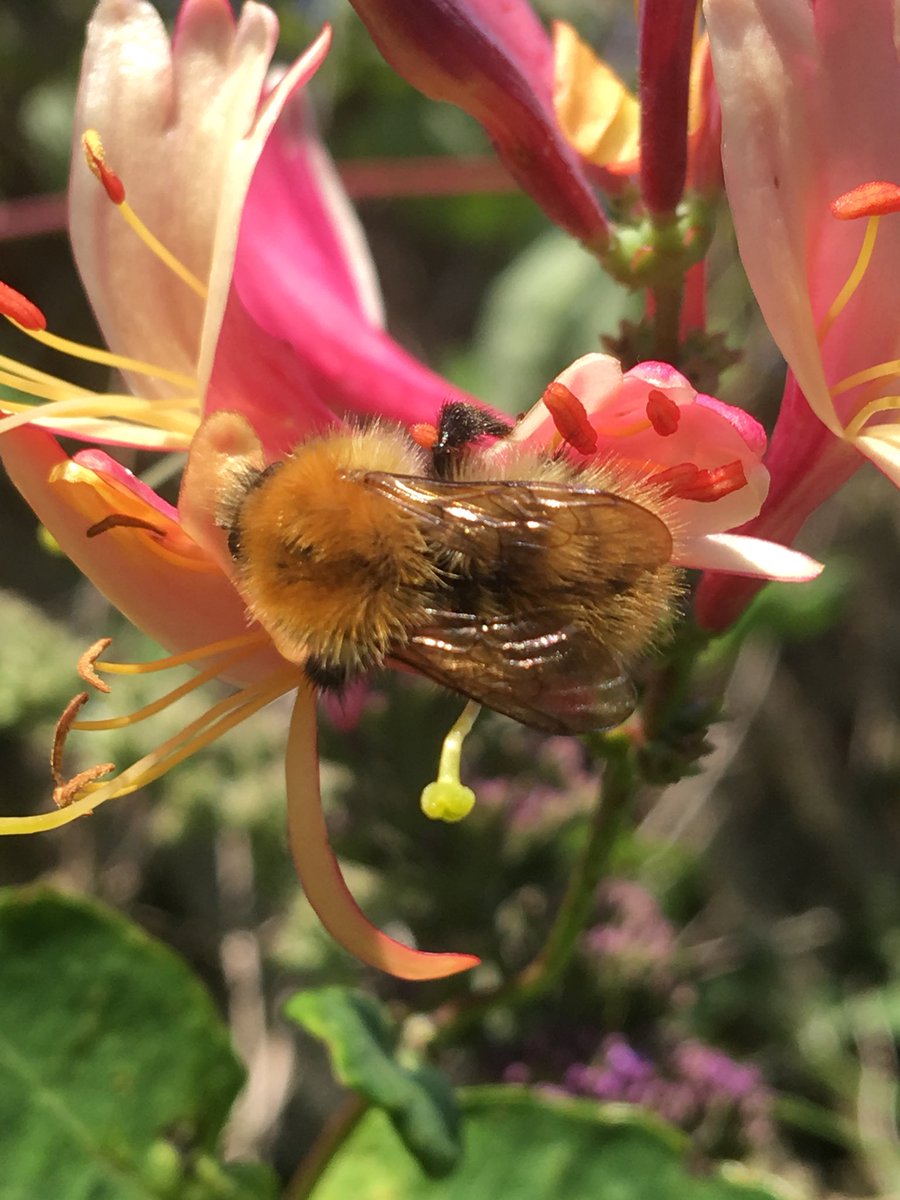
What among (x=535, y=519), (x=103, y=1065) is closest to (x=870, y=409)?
(x=535, y=519)

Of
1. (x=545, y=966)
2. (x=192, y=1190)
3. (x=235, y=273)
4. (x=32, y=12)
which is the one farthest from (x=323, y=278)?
(x=32, y=12)

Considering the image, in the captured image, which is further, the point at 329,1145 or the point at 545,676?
the point at 329,1145

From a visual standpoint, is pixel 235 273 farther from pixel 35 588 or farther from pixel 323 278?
pixel 35 588

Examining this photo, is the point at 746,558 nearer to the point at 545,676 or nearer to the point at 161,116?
the point at 545,676

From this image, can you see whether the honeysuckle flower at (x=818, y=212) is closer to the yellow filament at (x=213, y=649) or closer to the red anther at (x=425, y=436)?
the red anther at (x=425, y=436)

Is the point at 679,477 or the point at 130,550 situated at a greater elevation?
the point at 679,477

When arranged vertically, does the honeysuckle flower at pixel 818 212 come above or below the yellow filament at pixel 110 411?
above

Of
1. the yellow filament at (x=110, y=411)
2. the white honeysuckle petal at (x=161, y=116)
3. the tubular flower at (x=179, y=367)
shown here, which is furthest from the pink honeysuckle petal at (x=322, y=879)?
the white honeysuckle petal at (x=161, y=116)
